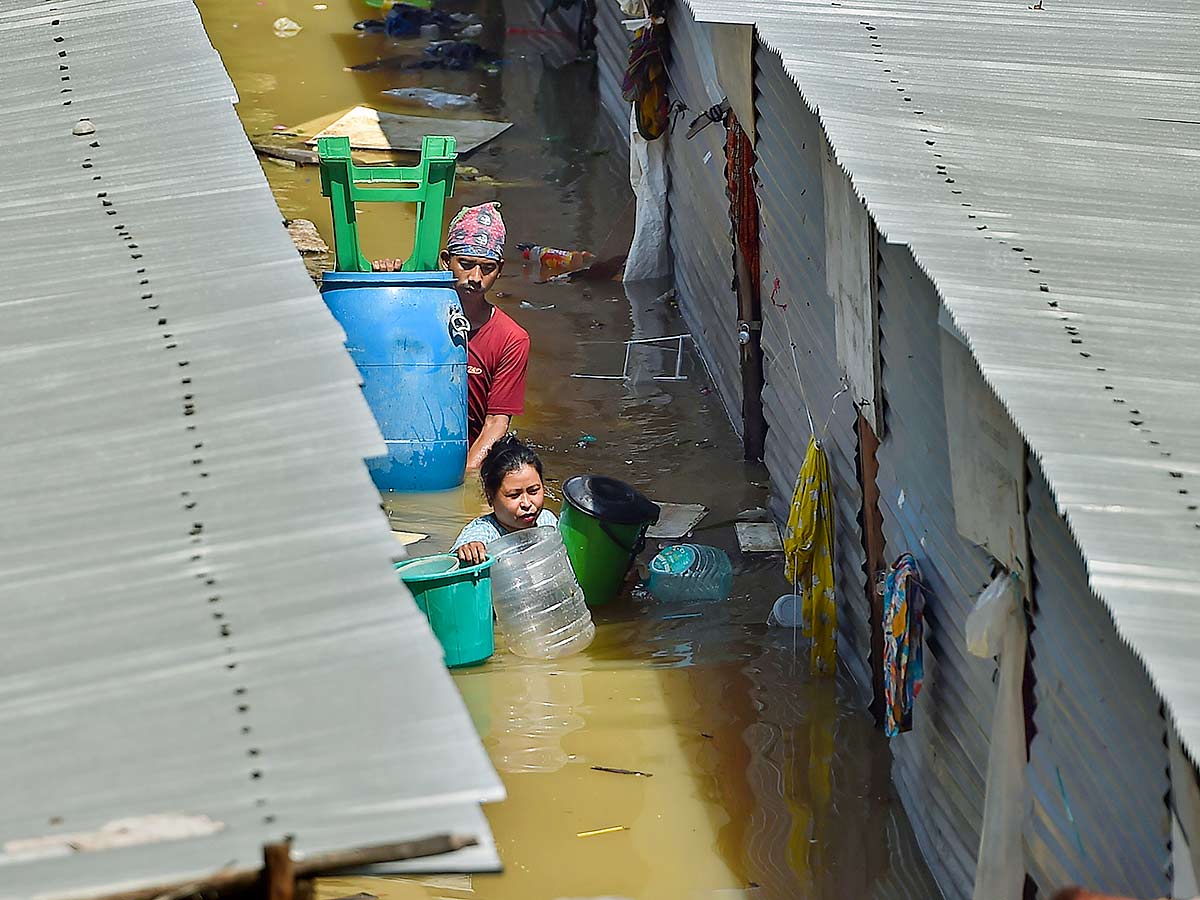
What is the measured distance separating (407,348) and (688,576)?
169 centimetres

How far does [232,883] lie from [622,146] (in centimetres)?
1099

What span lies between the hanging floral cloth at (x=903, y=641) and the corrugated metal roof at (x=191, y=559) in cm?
219

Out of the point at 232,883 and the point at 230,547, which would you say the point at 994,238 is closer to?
the point at 230,547

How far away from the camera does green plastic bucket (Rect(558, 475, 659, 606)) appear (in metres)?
6.50

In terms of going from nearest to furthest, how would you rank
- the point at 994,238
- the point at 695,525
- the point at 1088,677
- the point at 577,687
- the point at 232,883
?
the point at 232,883
the point at 1088,677
the point at 994,238
the point at 577,687
the point at 695,525

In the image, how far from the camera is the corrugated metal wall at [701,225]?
27.5ft

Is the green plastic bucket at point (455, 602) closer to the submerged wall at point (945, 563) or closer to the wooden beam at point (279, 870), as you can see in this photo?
the submerged wall at point (945, 563)

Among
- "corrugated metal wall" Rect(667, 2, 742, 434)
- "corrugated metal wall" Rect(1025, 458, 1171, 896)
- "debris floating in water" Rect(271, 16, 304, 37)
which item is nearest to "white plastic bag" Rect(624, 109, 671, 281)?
"corrugated metal wall" Rect(667, 2, 742, 434)

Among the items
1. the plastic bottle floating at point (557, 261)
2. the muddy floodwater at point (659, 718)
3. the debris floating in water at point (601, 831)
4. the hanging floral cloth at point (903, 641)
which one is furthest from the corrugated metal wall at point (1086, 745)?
the plastic bottle floating at point (557, 261)

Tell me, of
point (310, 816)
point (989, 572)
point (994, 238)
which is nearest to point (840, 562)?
point (989, 572)

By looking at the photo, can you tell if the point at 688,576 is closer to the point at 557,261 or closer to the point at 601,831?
the point at 601,831

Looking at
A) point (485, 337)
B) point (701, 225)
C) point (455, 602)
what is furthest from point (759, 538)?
point (701, 225)

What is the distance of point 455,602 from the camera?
5832mm

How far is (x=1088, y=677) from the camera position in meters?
3.83
